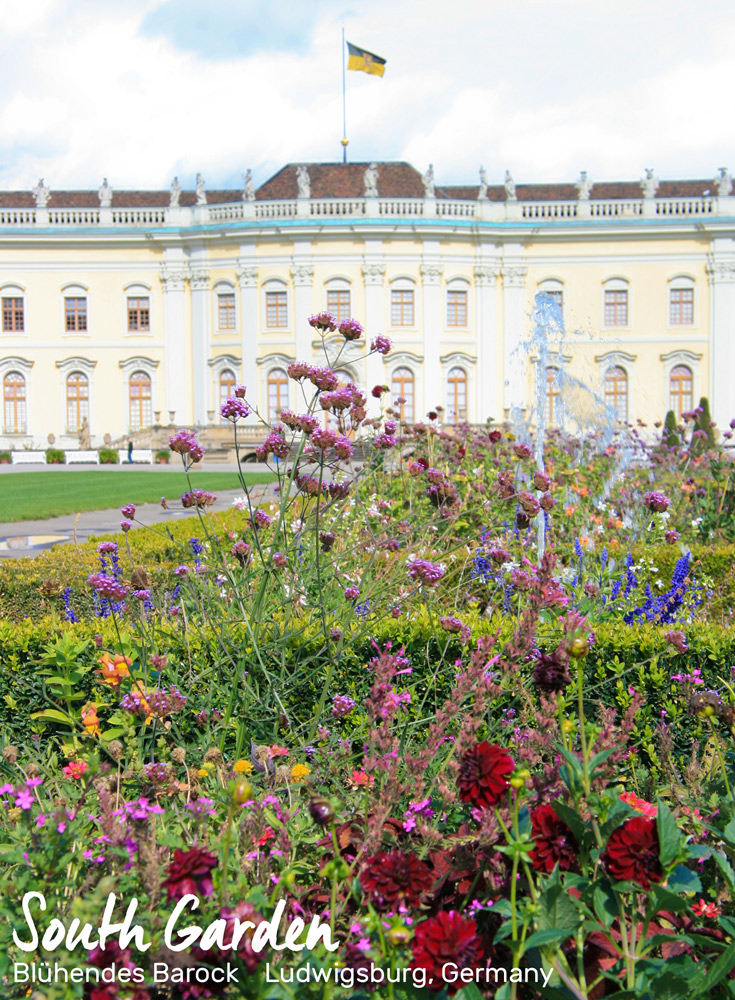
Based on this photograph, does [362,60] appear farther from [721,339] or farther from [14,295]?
[721,339]

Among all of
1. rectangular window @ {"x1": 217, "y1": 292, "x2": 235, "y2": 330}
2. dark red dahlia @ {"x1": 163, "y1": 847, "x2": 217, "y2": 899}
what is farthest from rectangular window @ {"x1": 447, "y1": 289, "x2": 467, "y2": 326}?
dark red dahlia @ {"x1": 163, "y1": 847, "x2": 217, "y2": 899}

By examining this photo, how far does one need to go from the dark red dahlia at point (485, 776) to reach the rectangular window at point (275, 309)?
110 feet

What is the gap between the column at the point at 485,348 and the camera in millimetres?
34312

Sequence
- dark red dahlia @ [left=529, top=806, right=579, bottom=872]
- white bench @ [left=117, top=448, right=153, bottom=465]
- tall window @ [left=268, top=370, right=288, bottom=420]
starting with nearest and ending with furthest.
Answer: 1. dark red dahlia @ [left=529, top=806, right=579, bottom=872]
2. white bench @ [left=117, top=448, right=153, bottom=465]
3. tall window @ [left=268, top=370, right=288, bottom=420]

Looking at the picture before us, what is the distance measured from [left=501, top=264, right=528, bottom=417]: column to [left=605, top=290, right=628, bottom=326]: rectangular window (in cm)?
326

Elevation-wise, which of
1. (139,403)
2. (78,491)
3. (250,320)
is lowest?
(78,491)

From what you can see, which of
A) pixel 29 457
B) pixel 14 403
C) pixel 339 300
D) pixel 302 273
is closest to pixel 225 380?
pixel 302 273

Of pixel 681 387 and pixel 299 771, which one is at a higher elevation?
pixel 681 387

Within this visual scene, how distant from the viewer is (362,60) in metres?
35.8

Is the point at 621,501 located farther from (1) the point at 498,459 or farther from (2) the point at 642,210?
(2) the point at 642,210

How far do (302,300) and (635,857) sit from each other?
33.6 meters

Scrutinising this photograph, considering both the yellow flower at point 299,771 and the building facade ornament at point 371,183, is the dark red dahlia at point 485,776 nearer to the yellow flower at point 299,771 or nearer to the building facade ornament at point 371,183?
the yellow flower at point 299,771

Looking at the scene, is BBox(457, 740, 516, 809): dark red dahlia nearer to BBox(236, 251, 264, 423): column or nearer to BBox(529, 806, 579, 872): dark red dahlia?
BBox(529, 806, 579, 872): dark red dahlia

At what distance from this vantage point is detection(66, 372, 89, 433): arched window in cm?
3456
